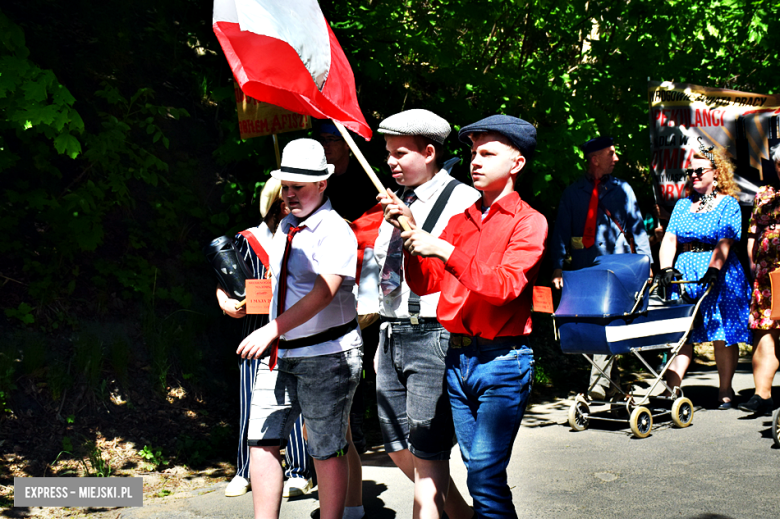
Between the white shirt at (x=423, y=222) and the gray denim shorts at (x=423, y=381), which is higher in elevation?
the white shirt at (x=423, y=222)

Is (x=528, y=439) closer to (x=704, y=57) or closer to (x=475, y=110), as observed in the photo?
(x=475, y=110)

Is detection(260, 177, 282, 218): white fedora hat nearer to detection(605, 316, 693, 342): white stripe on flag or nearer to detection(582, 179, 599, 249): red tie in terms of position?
detection(605, 316, 693, 342): white stripe on flag

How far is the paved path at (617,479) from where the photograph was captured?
4414mm

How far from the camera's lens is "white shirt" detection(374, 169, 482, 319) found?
3504 millimetres

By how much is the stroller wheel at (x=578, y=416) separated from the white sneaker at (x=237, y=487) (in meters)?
2.88

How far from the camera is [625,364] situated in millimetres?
9680

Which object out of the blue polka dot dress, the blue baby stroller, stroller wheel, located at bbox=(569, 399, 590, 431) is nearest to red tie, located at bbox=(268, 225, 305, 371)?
the blue baby stroller

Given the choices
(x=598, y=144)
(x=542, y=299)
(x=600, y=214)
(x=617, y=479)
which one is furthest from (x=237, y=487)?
(x=598, y=144)

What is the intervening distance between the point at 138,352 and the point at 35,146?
6.73ft

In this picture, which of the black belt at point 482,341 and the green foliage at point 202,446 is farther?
the green foliage at point 202,446

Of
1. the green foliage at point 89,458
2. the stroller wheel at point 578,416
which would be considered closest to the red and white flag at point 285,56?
the green foliage at point 89,458

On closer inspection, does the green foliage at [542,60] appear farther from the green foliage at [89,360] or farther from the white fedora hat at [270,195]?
the green foliage at [89,360]

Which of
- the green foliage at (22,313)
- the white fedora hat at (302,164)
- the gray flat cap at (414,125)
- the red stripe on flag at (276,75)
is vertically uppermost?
the red stripe on flag at (276,75)

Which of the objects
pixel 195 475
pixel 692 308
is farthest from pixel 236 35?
pixel 692 308
